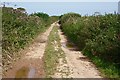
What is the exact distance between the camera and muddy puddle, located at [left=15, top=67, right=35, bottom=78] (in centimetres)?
1020

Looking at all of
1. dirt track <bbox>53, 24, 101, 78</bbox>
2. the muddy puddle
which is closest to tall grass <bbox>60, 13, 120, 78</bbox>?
dirt track <bbox>53, 24, 101, 78</bbox>

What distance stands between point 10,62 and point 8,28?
13.4ft

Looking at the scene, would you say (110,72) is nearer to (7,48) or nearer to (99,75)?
(99,75)

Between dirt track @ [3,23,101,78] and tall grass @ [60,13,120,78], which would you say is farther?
tall grass @ [60,13,120,78]

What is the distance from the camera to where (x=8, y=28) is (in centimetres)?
1597

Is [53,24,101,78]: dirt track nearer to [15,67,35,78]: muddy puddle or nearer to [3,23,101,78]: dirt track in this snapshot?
[3,23,101,78]: dirt track

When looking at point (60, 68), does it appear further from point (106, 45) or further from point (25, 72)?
point (106, 45)

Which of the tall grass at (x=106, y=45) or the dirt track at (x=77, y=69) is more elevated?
the tall grass at (x=106, y=45)

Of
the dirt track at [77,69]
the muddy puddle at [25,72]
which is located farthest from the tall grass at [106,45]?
the muddy puddle at [25,72]

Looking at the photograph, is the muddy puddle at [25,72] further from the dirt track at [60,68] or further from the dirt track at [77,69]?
the dirt track at [77,69]

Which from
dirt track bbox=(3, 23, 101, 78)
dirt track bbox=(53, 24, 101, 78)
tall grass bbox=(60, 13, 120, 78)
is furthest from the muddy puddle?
tall grass bbox=(60, 13, 120, 78)

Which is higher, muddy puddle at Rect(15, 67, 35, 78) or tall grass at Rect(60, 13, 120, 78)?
tall grass at Rect(60, 13, 120, 78)

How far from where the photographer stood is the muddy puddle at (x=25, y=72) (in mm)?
10203

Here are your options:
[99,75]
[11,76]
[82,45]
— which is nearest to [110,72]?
[99,75]
